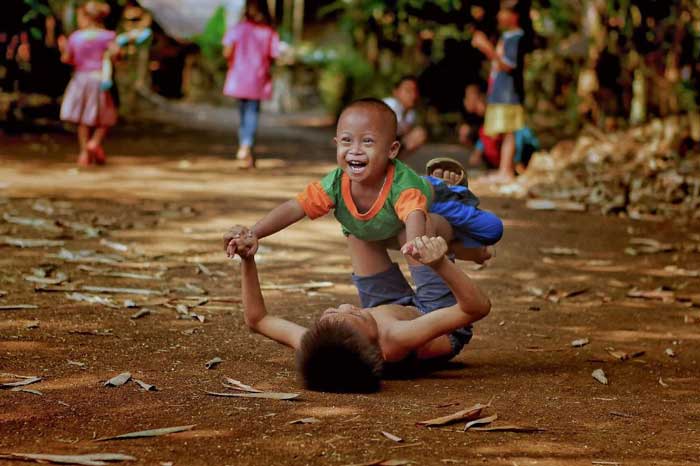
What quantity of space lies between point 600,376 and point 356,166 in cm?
125

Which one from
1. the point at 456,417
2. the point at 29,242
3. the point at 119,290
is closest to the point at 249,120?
the point at 29,242

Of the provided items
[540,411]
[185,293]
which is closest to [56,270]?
[185,293]

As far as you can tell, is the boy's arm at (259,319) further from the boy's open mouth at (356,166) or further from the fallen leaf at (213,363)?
the boy's open mouth at (356,166)

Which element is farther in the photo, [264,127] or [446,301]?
[264,127]

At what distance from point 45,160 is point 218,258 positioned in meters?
5.17

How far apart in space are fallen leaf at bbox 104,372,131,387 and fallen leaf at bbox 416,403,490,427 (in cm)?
102

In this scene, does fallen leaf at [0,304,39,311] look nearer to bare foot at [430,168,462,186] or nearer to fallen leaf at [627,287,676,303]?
bare foot at [430,168,462,186]

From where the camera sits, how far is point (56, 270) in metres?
5.55

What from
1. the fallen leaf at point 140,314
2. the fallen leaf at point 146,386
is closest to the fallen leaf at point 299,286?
the fallen leaf at point 140,314

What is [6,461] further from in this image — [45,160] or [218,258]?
[45,160]

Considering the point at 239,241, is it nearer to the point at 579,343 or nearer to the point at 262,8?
the point at 579,343

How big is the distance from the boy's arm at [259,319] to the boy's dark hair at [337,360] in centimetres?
31

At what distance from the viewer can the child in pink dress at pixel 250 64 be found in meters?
11.0

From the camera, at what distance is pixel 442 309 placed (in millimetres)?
3854
